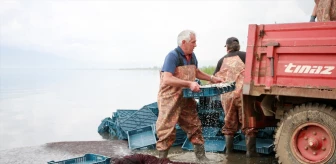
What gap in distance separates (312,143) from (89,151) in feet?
14.9

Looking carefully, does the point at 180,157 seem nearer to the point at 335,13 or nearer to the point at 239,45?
the point at 239,45

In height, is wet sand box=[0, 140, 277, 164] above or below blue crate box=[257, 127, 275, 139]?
below

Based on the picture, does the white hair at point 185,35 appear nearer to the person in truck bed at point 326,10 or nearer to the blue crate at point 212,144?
the person in truck bed at point 326,10

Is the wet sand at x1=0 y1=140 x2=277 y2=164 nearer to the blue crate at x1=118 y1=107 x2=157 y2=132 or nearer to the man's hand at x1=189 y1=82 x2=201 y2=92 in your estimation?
the blue crate at x1=118 y1=107 x2=157 y2=132

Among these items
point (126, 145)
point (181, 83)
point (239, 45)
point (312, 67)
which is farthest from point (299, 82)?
point (126, 145)

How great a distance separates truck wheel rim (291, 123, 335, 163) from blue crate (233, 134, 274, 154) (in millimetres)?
1606

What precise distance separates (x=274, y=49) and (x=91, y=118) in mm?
9267

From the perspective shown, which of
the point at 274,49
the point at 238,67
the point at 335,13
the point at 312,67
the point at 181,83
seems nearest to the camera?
the point at 312,67

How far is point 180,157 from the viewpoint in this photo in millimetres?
6762

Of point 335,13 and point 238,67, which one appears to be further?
point 238,67

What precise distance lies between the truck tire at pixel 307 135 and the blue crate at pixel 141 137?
3100 mm

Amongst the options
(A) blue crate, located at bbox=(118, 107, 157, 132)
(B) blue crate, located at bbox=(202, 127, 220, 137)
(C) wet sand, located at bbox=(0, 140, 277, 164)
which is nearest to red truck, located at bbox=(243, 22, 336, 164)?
(C) wet sand, located at bbox=(0, 140, 277, 164)

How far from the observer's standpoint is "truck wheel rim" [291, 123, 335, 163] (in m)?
4.73

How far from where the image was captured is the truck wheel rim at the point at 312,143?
4730 millimetres
